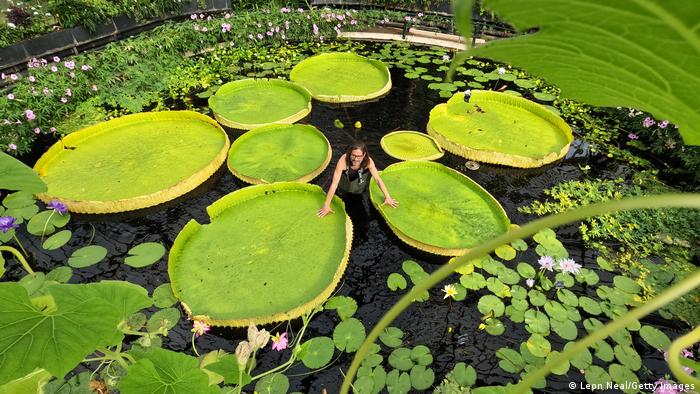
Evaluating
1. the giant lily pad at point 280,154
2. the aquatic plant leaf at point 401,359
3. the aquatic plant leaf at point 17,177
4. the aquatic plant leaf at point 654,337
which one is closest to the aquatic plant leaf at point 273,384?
the aquatic plant leaf at point 401,359

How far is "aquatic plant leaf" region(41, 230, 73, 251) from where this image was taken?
13.4 ft

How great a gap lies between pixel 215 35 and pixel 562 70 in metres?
8.97

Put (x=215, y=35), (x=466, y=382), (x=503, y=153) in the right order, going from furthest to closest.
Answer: (x=215, y=35), (x=503, y=153), (x=466, y=382)

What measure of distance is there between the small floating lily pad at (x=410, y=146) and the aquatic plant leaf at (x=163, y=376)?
434cm

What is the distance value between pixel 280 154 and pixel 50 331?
411 cm

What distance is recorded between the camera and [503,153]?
5.34m

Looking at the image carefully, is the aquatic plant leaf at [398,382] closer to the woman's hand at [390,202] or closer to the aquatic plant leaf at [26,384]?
the woman's hand at [390,202]

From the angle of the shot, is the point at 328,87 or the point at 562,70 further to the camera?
the point at 328,87

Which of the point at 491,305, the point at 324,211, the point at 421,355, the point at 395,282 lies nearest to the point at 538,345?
the point at 491,305

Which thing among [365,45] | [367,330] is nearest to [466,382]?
[367,330]

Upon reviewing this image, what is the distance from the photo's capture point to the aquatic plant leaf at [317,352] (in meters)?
3.23

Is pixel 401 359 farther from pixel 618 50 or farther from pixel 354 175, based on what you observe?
pixel 618 50

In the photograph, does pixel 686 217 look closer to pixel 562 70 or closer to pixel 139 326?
pixel 562 70

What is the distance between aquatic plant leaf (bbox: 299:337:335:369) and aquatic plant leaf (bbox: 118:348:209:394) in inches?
65.2
